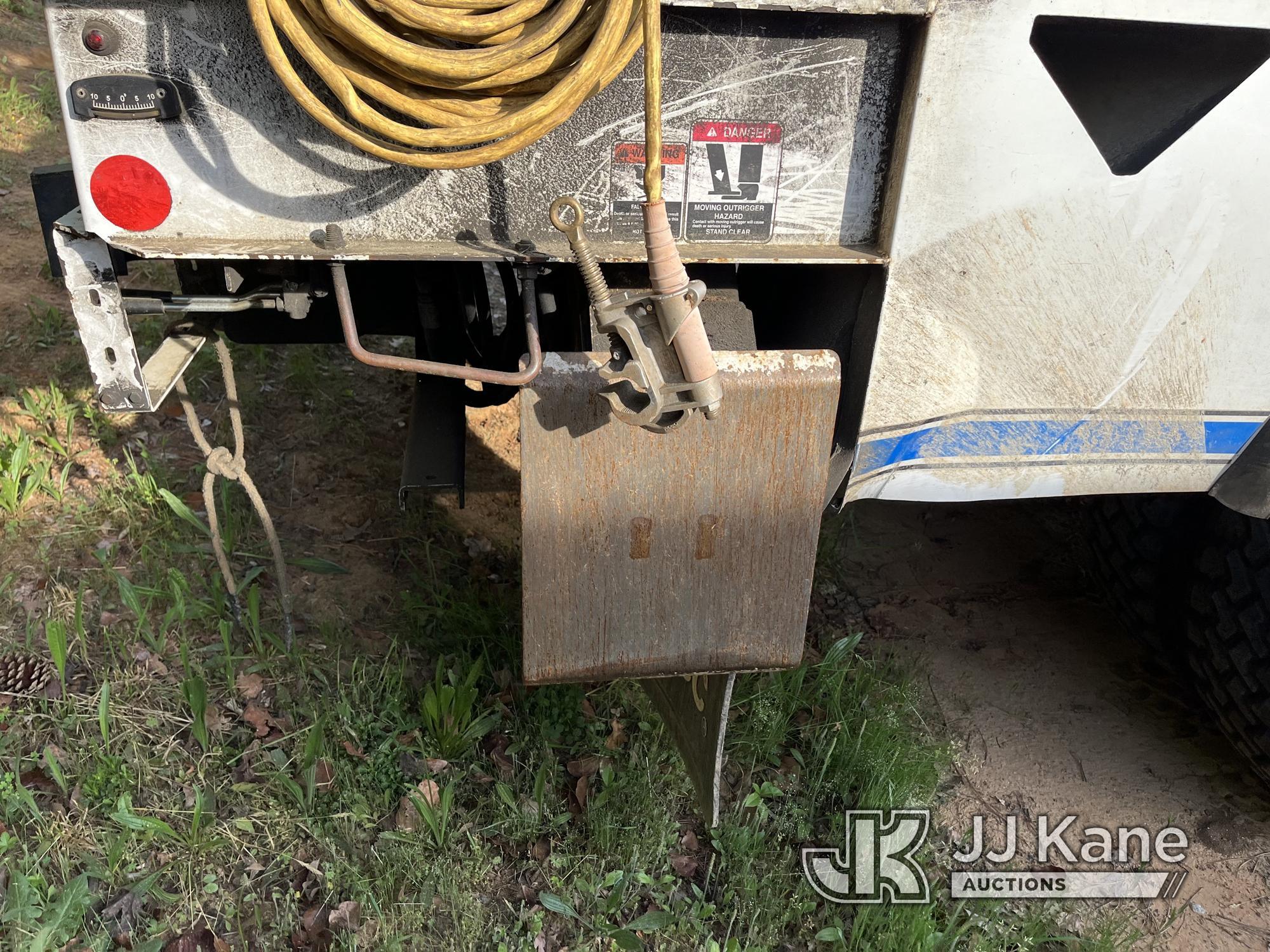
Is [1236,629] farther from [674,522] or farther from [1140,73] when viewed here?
[674,522]

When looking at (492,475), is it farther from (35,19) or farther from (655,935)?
(35,19)

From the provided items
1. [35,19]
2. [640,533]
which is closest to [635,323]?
[640,533]

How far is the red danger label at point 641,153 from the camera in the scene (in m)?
1.47

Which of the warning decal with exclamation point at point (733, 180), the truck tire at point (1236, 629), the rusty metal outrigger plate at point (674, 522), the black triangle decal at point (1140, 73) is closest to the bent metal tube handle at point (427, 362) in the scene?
the rusty metal outrigger plate at point (674, 522)

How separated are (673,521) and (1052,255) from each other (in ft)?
2.42

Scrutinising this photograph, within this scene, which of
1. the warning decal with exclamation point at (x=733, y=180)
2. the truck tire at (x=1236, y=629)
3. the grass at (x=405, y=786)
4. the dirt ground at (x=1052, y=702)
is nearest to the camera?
the warning decal with exclamation point at (x=733, y=180)

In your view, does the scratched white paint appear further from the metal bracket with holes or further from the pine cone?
the pine cone

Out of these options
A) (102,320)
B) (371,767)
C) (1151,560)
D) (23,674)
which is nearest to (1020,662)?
(1151,560)

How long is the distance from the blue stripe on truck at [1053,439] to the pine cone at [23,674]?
183 cm

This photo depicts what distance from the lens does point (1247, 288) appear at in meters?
1.62

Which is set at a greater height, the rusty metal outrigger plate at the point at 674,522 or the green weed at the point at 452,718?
the rusty metal outrigger plate at the point at 674,522

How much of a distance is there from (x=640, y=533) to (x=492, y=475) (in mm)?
1626

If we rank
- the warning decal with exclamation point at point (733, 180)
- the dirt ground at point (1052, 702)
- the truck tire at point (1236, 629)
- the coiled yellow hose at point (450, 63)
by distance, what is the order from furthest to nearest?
the dirt ground at point (1052, 702)
the truck tire at point (1236, 629)
the warning decal with exclamation point at point (733, 180)
the coiled yellow hose at point (450, 63)

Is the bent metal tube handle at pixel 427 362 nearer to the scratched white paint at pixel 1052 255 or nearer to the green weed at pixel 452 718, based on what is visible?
the scratched white paint at pixel 1052 255
